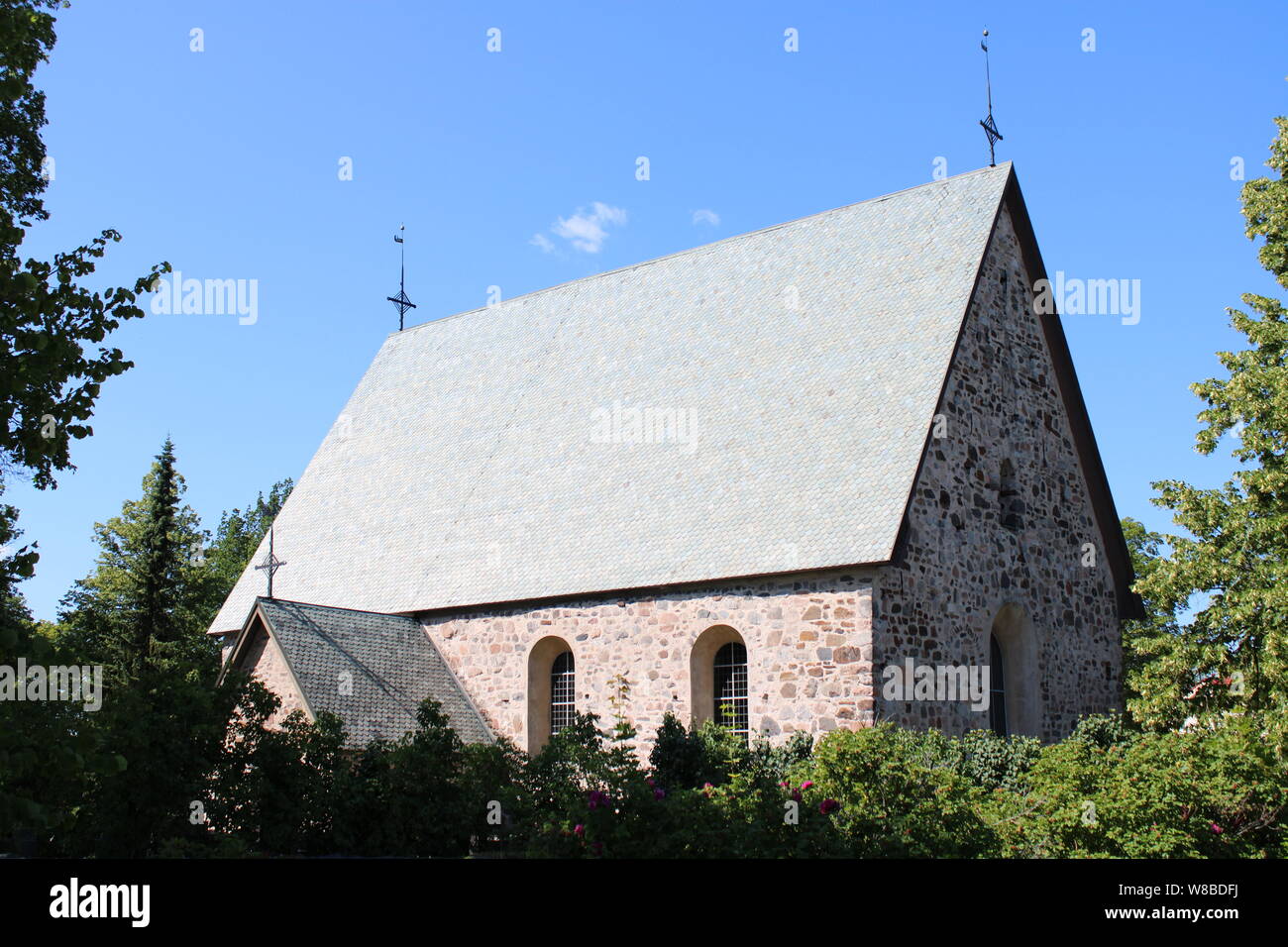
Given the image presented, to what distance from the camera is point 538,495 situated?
22875 millimetres

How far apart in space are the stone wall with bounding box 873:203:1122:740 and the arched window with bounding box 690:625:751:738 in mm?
2588

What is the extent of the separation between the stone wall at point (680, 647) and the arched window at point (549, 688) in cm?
14

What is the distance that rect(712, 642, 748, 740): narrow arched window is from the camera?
59.2 feet

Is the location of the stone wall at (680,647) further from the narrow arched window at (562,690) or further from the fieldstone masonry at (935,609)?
the narrow arched window at (562,690)

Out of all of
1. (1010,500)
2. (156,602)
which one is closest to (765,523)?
(1010,500)

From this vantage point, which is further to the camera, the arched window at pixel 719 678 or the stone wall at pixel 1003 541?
the arched window at pixel 719 678

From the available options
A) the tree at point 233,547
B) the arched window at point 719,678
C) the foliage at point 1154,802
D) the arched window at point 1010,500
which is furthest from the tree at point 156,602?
the foliage at point 1154,802

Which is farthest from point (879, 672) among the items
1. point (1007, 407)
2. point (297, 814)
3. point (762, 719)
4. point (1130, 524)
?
point (1130, 524)

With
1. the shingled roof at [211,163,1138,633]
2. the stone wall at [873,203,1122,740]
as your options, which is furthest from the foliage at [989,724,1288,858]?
the shingled roof at [211,163,1138,633]

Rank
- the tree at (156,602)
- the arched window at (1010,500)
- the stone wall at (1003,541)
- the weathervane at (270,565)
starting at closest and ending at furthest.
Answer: the stone wall at (1003,541)
the arched window at (1010,500)
the weathervane at (270,565)
the tree at (156,602)

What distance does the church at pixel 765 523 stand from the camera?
57.5 feet

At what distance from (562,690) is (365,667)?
354cm
